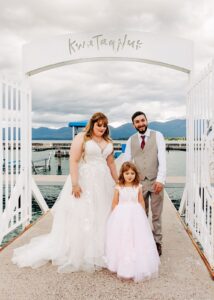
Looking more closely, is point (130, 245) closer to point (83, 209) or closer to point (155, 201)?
point (83, 209)

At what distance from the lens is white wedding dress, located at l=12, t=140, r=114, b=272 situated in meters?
3.51

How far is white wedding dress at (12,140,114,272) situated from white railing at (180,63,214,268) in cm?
111

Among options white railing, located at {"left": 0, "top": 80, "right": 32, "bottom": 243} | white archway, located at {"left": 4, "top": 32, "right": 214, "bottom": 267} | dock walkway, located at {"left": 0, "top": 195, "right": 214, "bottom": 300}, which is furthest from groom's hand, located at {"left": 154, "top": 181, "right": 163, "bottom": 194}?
white railing, located at {"left": 0, "top": 80, "right": 32, "bottom": 243}

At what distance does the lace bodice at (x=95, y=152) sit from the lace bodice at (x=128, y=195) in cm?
47

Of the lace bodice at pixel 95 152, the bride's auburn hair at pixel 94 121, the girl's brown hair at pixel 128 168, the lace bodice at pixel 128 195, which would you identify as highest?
the bride's auburn hair at pixel 94 121

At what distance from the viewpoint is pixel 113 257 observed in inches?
129

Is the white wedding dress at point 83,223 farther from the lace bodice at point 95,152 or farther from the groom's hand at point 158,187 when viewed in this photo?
the groom's hand at point 158,187

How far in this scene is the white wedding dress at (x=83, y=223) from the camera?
138 inches

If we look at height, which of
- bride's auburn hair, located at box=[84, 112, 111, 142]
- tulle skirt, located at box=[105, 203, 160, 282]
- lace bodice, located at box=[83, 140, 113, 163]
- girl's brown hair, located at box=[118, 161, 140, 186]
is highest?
bride's auburn hair, located at box=[84, 112, 111, 142]

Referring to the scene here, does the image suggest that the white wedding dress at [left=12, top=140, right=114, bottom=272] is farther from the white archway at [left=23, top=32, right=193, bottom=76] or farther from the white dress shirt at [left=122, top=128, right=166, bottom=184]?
the white archway at [left=23, top=32, right=193, bottom=76]

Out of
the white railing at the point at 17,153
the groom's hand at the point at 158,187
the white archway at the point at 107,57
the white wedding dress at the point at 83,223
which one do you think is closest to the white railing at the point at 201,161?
the white archway at the point at 107,57

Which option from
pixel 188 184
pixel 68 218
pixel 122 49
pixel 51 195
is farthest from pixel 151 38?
pixel 51 195

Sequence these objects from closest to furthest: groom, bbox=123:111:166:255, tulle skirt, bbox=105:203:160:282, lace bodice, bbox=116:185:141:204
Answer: tulle skirt, bbox=105:203:160:282 < lace bodice, bbox=116:185:141:204 < groom, bbox=123:111:166:255

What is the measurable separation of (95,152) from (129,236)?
3.21ft
